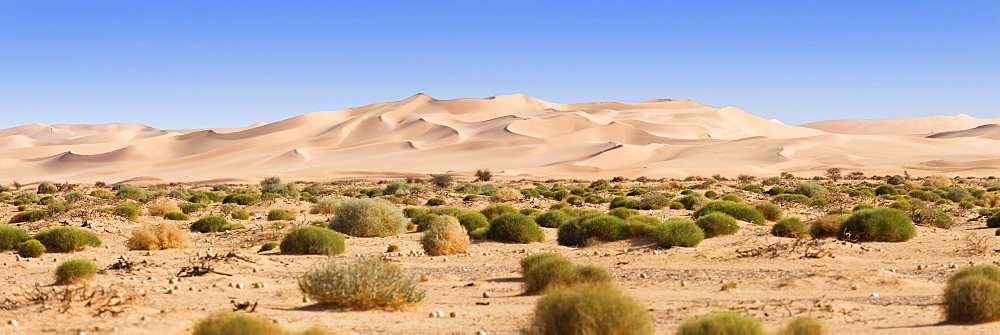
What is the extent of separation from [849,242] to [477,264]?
7709 millimetres

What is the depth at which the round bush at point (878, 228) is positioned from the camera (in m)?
19.1

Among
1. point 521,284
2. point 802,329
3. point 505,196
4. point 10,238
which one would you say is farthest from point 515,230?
point 505,196

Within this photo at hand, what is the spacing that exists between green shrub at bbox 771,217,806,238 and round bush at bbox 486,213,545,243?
532 cm

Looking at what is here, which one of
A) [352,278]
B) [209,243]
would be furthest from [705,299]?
[209,243]

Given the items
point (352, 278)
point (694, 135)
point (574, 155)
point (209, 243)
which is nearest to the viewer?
point (352, 278)

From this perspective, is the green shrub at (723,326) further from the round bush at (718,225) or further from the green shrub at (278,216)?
the green shrub at (278,216)

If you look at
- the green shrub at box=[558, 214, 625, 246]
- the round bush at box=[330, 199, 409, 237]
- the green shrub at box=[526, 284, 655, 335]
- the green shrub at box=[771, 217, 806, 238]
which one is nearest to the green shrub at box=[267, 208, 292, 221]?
the round bush at box=[330, 199, 409, 237]

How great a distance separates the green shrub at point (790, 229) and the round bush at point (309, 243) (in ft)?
32.0

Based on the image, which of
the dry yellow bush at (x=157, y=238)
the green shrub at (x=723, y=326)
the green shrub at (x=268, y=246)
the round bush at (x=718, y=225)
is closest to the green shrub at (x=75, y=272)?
the green shrub at (x=268, y=246)

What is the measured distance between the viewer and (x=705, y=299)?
39.3 feet

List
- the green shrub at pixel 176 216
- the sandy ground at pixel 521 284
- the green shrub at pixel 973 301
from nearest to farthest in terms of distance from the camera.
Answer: the green shrub at pixel 973 301 < the sandy ground at pixel 521 284 < the green shrub at pixel 176 216

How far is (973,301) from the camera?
31.0 ft

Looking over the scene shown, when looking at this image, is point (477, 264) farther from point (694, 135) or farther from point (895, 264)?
point (694, 135)

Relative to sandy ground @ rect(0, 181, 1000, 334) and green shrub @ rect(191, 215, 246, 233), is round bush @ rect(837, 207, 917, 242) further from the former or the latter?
green shrub @ rect(191, 215, 246, 233)
